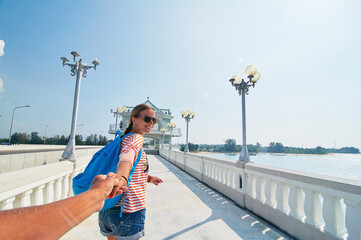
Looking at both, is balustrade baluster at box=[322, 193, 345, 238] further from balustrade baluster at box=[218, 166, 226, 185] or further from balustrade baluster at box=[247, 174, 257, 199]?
balustrade baluster at box=[218, 166, 226, 185]

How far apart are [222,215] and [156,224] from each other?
1487 mm

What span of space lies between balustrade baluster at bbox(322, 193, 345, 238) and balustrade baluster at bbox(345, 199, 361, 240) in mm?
161

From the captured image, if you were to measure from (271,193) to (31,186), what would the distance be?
4.13m

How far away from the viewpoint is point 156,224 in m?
3.45

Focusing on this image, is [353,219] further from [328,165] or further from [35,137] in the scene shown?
[35,137]

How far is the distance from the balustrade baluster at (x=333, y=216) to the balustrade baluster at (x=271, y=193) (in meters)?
1.08

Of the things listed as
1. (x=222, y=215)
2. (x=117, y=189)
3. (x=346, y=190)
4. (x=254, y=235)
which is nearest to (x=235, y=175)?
(x=222, y=215)

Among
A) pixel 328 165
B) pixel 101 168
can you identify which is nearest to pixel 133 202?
pixel 101 168

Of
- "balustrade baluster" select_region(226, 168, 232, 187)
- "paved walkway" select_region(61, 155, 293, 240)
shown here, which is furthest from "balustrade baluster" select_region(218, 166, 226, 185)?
"paved walkway" select_region(61, 155, 293, 240)

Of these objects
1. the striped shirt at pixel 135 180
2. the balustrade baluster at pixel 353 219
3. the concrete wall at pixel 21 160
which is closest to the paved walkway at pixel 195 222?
the balustrade baluster at pixel 353 219

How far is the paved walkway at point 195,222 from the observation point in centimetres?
305

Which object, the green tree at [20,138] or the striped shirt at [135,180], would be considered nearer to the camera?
the striped shirt at [135,180]

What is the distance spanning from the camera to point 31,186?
241 cm

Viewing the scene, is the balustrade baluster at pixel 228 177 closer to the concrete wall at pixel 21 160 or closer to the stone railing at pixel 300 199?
the stone railing at pixel 300 199
